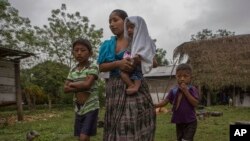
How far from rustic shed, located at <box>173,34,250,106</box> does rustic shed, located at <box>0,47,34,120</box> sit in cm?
1146

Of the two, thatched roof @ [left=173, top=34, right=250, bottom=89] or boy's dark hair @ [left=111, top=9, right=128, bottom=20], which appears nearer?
boy's dark hair @ [left=111, top=9, right=128, bottom=20]

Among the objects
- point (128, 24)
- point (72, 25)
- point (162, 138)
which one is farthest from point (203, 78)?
point (128, 24)

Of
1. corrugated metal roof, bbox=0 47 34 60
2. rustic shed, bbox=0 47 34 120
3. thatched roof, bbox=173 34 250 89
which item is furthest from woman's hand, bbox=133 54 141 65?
thatched roof, bbox=173 34 250 89

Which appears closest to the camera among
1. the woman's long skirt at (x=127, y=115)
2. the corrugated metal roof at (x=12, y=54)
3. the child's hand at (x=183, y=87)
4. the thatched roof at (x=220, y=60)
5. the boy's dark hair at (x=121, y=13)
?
the woman's long skirt at (x=127, y=115)

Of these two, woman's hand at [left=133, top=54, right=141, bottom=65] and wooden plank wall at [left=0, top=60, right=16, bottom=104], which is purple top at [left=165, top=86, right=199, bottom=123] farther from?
wooden plank wall at [left=0, top=60, right=16, bottom=104]

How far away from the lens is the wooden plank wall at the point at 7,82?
36.8 feet

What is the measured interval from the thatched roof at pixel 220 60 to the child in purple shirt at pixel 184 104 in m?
16.8

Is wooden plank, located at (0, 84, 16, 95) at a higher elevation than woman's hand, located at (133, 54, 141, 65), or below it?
below

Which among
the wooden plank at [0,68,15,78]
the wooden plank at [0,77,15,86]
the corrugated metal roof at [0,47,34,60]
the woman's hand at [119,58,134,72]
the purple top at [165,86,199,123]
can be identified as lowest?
the purple top at [165,86,199,123]

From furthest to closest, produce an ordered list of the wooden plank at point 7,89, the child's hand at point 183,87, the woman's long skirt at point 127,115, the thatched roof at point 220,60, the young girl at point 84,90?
the thatched roof at point 220,60
the wooden plank at point 7,89
the child's hand at point 183,87
the young girl at point 84,90
the woman's long skirt at point 127,115

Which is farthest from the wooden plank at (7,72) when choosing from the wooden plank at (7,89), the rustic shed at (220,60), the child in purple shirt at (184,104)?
the rustic shed at (220,60)

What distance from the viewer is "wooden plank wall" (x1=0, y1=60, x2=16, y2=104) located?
11219 mm

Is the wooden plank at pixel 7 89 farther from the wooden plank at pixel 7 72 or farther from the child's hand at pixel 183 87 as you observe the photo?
the child's hand at pixel 183 87

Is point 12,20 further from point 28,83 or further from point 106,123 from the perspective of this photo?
point 106,123
